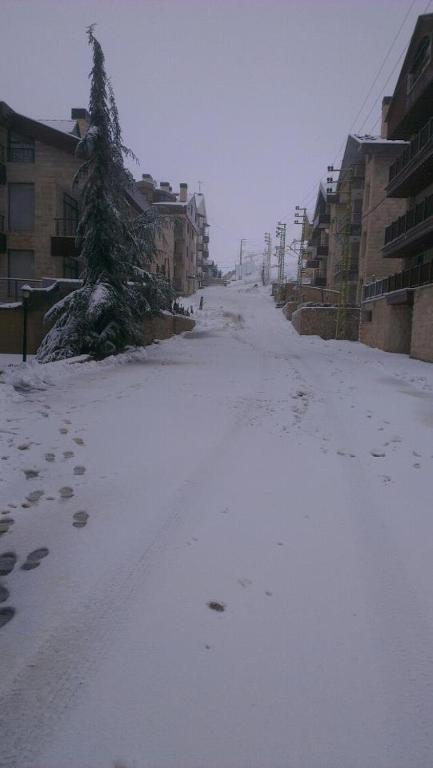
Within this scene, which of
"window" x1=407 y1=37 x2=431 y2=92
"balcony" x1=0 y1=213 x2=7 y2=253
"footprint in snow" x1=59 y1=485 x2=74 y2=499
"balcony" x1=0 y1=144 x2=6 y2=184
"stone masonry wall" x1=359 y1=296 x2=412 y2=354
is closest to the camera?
"footprint in snow" x1=59 y1=485 x2=74 y2=499

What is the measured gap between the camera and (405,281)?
2020 cm

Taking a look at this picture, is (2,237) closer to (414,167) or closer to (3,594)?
(414,167)

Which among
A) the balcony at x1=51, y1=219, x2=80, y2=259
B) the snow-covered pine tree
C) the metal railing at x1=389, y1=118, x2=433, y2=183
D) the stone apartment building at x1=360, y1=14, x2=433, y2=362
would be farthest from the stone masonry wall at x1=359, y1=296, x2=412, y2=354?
the balcony at x1=51, y1=219, x2=80, y2=259

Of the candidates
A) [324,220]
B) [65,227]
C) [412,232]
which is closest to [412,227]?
[412,232]

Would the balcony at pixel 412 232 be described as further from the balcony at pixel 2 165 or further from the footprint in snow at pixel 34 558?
the balcony at pixel 2 165

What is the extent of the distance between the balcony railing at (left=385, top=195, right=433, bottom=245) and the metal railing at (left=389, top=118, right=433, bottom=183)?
80.8 inches

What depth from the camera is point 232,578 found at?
10.3 feet

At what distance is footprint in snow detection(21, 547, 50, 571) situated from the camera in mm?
3131

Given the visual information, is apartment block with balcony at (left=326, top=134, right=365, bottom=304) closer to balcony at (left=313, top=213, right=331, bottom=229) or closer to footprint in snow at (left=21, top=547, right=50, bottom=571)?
balcony at (left=313, top=213, right=331, bottom=229)

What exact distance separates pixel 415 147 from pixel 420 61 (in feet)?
16.9

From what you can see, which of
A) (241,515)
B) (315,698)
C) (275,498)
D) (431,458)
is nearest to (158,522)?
(241,515)

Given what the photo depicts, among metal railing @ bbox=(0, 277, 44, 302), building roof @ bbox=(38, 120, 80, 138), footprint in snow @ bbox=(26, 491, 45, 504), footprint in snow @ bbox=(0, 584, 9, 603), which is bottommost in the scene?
footprint in snow @ bbox=(0, 584, 9, 603)

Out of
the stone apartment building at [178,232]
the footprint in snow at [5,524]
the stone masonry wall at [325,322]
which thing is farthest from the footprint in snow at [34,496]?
the stone apartment building at [178,232]

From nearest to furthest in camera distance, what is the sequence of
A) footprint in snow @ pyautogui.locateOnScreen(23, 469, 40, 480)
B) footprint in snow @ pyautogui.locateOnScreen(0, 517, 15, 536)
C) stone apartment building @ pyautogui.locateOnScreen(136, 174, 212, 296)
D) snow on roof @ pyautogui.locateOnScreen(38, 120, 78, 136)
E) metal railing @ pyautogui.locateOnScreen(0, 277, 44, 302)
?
footprint in snow @ pyautogui.locateOnScreen(0, 517, 15, 536) < footprint in snow @ pyautogui.locateOnScreen(23, 469, 40, 480) < metal railing @ pyautogui.locateOnScreen(0, 277, 44, 302) < snow on roof @ pyautogui.locateOnScreen(38, 120, 78, 136) < stone apartment building @ pyautogui.locateOnScreen(136, 174, 212, 296)
